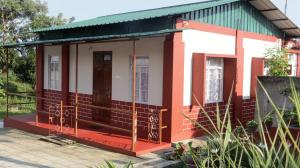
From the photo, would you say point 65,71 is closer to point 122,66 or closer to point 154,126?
point 122,66

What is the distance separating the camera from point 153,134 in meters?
8.45

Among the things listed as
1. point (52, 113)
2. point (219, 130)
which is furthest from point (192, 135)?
point (219, 130)

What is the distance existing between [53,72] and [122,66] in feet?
11.9

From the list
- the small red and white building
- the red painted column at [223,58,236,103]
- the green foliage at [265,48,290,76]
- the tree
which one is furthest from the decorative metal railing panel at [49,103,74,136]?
the tree

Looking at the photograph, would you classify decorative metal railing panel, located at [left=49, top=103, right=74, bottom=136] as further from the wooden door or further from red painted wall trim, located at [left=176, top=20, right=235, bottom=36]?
red painted wall trim, located at [left=176, top=20, right=235, bottom=36]

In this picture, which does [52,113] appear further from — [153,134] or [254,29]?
[254,29]

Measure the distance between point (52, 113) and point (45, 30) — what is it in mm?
2732

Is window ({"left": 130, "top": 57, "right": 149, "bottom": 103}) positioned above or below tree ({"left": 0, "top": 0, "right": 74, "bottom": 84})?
below

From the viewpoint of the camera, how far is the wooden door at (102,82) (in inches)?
390

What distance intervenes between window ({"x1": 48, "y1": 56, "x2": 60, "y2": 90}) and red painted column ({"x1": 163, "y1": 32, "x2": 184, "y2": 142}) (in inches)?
198

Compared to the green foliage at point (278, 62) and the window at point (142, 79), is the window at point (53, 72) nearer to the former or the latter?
the window at point (142, 79)

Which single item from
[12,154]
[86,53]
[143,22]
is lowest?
[12,154]

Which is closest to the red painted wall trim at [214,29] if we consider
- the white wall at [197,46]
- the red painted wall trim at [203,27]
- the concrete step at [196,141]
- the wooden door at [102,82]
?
the red painted wall trim at [203,27]

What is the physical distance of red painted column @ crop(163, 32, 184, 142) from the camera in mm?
8047
